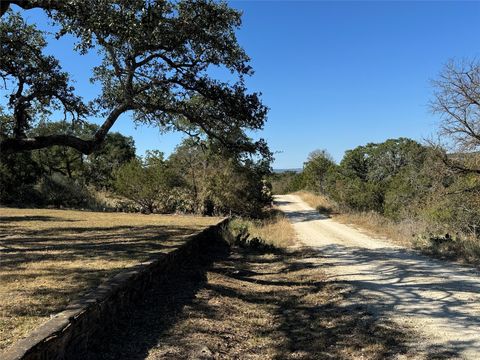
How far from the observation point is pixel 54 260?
26.9ft

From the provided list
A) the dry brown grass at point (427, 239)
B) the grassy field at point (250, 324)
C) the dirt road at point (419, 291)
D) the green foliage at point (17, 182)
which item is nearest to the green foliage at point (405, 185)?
the dry brown grass at point (427, 239)

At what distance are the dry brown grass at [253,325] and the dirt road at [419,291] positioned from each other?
1.20 ft

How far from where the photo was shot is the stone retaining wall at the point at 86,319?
3810 mm

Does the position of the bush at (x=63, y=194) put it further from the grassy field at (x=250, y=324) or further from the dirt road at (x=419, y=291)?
the grassy field at (x=250, y=324)

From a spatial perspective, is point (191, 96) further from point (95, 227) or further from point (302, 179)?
point (302, 179)

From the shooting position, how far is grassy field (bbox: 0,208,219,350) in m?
5.02

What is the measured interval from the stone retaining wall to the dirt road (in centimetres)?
369

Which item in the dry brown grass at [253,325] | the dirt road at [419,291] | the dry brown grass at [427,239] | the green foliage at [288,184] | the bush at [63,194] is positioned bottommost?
the dry brown grass at [253,325]

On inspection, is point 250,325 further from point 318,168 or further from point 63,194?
point 318,168

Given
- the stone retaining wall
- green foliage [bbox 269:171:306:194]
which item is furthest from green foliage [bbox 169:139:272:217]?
green foliage [bbox 269:171:306:194]

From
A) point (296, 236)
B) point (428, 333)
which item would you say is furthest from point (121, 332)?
point (296, 236)

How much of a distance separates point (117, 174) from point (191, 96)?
50.0 ft

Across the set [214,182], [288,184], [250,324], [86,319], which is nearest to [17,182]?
[214,182]

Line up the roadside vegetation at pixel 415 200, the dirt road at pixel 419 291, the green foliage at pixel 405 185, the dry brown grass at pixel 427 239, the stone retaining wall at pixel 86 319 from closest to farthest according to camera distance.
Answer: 1. the stone retaining wall at pixel 86 319
2. the dirt road at pixel 419 291
3. the dry brown grass at pixel 427 239
4. the roadside vegetation at pixel 415 200
5. the green foliage at pixel 405 185
